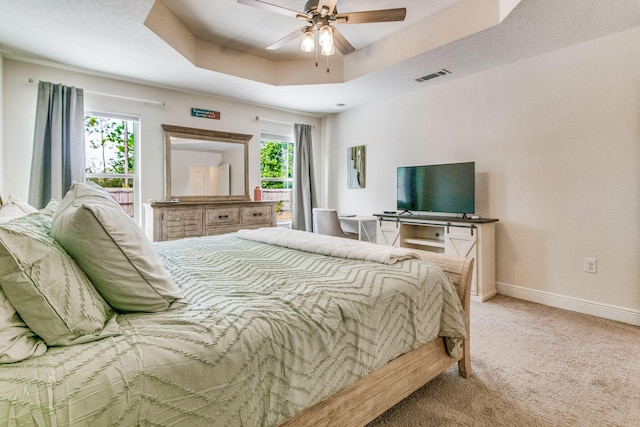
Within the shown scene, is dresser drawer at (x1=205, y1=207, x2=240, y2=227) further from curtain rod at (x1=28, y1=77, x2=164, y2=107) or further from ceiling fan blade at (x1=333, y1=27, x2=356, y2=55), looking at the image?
ceiling fan blade at (x1=333, y1=27, x2=356, y2=55)

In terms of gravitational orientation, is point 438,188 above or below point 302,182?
below

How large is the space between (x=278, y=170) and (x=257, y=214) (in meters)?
1.16

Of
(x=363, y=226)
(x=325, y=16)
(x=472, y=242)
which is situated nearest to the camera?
(x=325, y=16)

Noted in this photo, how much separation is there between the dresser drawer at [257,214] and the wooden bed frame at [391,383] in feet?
9.56

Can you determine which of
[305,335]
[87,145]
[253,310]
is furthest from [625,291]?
[87,145]

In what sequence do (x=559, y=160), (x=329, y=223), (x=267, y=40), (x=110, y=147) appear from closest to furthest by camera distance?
(x=559, y=160) < (x=267, y=40) < (x=110, y=147) < (x=329, y=223)

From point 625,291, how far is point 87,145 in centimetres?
553

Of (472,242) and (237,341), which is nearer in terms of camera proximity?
(237,341)

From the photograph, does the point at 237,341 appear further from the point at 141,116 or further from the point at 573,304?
the point at 141,116

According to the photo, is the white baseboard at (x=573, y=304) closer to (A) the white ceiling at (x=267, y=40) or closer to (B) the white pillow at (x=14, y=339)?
(A) the white ceiling at (x=267, y=40)

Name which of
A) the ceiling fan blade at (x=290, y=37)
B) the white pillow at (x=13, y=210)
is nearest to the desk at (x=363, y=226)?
the ceiling fan blade at (x=290, y=37)

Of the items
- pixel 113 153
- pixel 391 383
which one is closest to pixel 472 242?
pixel 391 383

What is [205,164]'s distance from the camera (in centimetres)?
437

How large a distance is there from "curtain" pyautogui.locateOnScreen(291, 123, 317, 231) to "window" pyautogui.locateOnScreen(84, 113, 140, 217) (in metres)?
2.28
